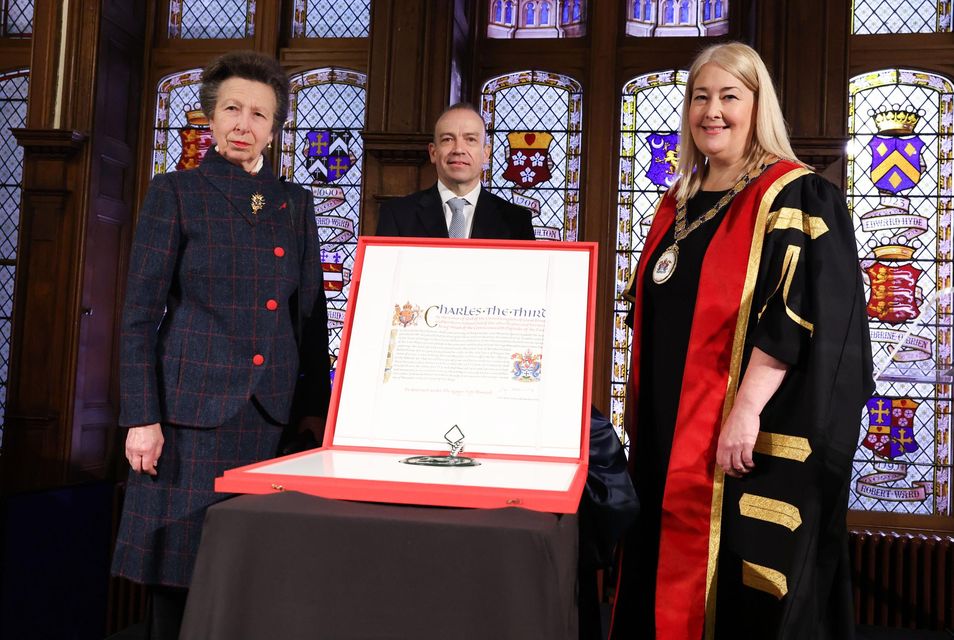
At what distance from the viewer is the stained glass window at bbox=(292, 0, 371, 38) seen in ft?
15.1

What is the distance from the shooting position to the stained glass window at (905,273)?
163 inches

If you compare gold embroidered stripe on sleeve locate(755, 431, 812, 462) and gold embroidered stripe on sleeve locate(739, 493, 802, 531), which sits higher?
gold embroidered stripe on sleeve locate(755, 431, 812, 462)

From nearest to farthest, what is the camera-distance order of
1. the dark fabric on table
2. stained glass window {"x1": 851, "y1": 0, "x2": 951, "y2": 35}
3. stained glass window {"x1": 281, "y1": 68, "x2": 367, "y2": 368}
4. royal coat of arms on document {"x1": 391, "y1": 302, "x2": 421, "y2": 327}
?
1. the dark fabric on table
2. royal coat of arms on document {"x1": 391, "y1": 302, "x2": 421, "y2": 327}
3. stained glass window {"x1": 851, "y1": 0, "x2": 951, "y2": 35}
4. stained glass window {"x1": 281, "y1": 68, "x2": 367, "y2": 368}

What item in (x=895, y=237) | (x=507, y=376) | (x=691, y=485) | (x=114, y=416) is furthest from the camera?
(x=114, y=416)

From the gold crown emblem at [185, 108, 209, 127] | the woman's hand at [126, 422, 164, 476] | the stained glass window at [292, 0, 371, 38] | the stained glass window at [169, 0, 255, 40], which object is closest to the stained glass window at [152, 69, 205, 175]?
the gold crown emblem at [185, 108, 209, 127]

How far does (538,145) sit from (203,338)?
9.72ft

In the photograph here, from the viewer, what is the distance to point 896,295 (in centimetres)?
416

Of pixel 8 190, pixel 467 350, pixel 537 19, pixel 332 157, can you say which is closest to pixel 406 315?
pixel 467 350

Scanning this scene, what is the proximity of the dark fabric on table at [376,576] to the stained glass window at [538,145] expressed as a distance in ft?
10.8

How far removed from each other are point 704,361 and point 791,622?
1.82ft

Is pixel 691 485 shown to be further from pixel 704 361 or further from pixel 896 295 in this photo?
pixel 896 295

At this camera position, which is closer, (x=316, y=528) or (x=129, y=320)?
Result: (x=316, y=528)

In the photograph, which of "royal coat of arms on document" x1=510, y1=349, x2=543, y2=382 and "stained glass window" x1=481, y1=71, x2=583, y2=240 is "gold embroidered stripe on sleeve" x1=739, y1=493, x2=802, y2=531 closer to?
"royal coat of arms on document" x1=510, y1=349, x2=543, y2=382

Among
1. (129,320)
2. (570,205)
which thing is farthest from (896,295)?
(129,320)
